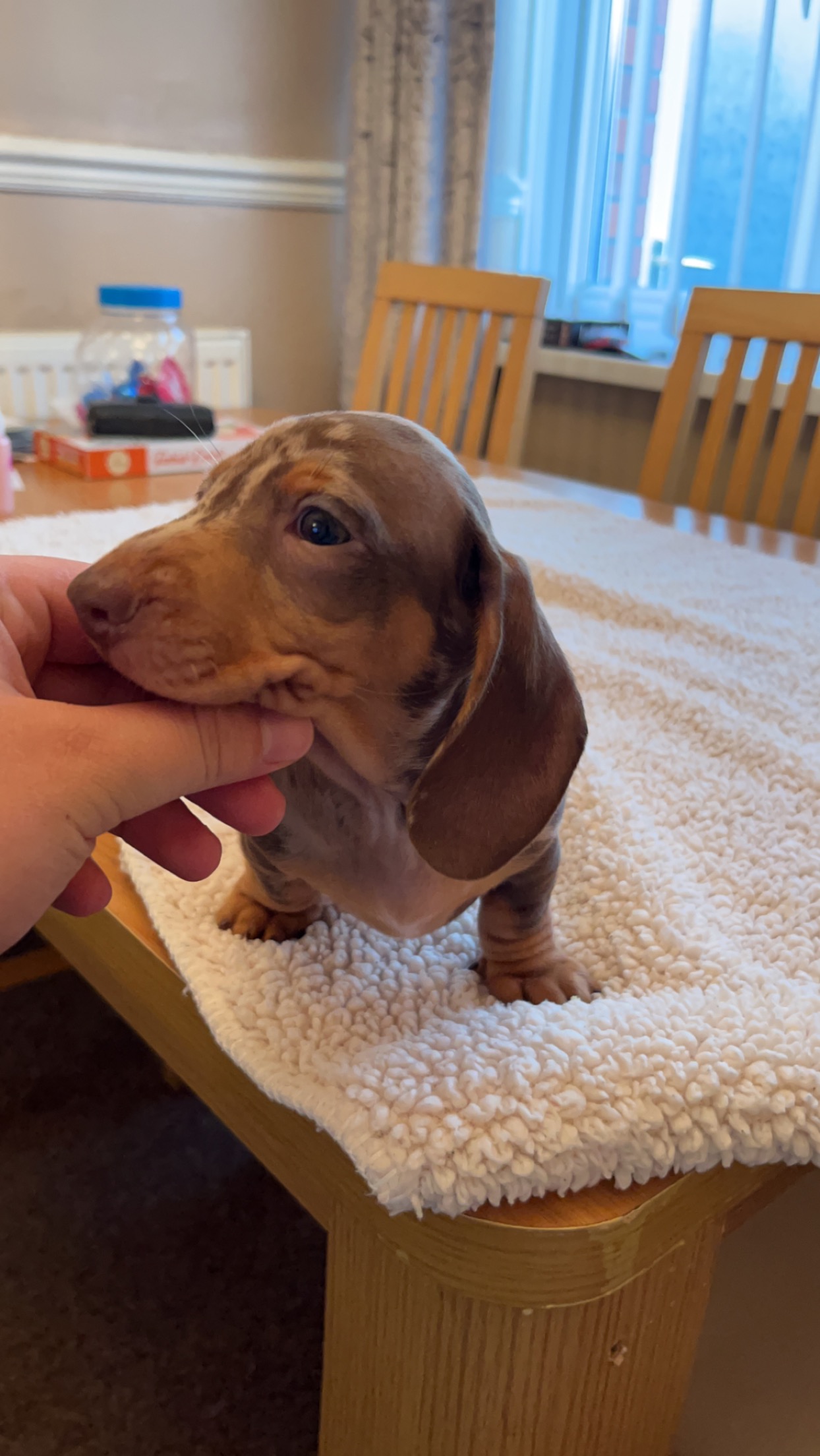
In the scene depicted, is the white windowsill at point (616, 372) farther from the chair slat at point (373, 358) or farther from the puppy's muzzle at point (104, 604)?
the puppy's muzzle at point (104, 604)

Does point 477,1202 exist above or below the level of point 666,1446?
above

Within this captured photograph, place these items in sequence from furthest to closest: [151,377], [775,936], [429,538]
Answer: [151,377], [775,936], [429,538]

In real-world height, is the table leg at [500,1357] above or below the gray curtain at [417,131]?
below

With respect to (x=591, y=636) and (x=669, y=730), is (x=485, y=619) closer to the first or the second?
(x=669, y=730)

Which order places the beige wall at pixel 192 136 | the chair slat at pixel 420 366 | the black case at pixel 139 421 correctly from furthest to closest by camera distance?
the beige wall at pixel 192 136 < the chair slat at pixel 420 366 < the black case at pixel 139 421

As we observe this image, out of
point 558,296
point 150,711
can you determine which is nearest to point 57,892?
point 150,711

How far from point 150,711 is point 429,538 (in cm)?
20

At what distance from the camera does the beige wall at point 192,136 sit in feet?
7.64

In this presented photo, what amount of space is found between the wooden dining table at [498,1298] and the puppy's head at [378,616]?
19 centimetres

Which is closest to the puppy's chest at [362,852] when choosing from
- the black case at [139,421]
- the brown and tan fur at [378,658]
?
the brown and tan fur at [378,658]

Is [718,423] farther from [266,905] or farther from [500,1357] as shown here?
[500,1357]

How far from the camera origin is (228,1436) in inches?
40.6

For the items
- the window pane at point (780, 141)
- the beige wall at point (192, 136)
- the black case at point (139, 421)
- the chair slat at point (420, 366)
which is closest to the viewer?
the black case at point (139, 421)

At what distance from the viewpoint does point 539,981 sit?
706mm
